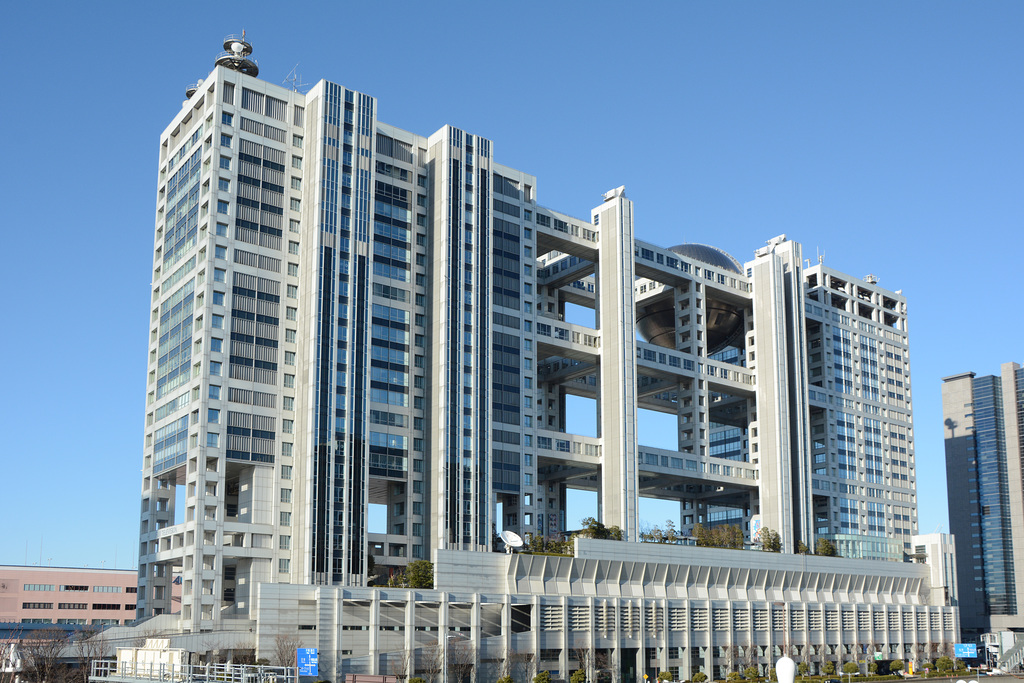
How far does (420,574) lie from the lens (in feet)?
403

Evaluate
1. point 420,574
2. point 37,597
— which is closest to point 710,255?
point 420,574

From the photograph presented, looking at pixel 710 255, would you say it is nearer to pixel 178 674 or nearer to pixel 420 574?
pixel 420 574

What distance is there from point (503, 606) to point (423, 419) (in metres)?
27.2

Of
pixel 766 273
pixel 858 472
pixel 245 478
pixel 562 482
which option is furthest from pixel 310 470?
pixel 858 472

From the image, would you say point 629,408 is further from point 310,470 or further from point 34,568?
point 34,568

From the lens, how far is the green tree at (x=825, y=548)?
6841 inches

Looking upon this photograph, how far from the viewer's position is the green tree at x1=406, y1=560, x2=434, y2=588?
122250 millimetres

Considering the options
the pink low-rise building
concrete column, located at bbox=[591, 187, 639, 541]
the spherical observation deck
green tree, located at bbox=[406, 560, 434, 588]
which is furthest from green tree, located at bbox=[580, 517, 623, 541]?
the pink low-rise building

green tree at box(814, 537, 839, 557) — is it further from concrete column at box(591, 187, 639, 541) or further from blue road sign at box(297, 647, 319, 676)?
blue road sign at box(297, 647, 319, 676)

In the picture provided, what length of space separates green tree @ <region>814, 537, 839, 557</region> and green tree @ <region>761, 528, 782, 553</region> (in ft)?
29.2

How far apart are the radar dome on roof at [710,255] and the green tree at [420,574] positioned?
272ft

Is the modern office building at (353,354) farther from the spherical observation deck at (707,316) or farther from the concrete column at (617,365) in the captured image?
the spherical observation deck at (707,316)

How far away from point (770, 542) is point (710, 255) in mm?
51484

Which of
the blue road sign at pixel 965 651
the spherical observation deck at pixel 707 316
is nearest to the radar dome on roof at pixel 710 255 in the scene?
the spherical observation deck at pixel 707 316
